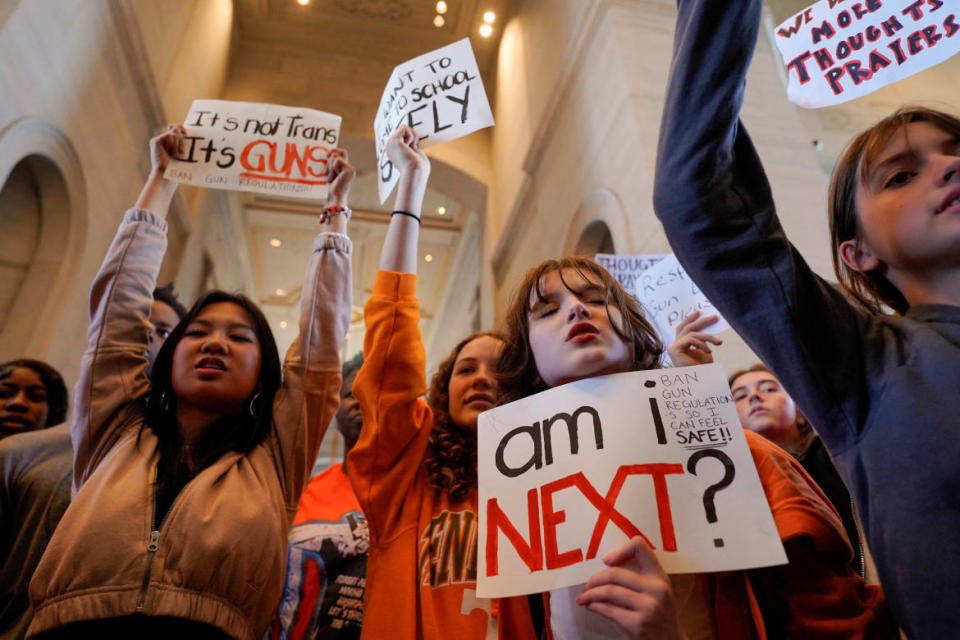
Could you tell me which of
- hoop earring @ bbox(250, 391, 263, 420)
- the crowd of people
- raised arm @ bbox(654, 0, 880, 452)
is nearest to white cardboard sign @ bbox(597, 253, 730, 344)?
the crowd of people

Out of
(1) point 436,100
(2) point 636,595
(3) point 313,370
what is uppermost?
(1) point 436,100

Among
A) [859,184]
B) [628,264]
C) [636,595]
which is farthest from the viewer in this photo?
[628,264]

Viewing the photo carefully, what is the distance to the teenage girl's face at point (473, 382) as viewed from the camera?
1602mm

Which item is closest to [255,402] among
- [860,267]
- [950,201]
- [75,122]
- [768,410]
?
[860,267]

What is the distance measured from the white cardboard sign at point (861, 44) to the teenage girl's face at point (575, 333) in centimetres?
104

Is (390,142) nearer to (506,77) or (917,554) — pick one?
(917,554)

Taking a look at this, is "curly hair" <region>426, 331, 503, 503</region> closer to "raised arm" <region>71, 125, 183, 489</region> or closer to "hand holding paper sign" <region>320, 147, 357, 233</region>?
"hand holding paper sign" <region>320, 147, 357, 233</region>

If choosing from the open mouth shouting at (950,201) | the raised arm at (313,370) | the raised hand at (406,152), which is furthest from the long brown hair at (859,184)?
the raised arm at (313,370)

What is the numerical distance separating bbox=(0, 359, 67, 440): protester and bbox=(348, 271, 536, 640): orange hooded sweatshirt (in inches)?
68.2

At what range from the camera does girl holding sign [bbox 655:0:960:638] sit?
701mm

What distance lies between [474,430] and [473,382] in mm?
153

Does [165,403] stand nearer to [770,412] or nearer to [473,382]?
[473,382]

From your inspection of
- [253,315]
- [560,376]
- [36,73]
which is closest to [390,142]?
[253,315]

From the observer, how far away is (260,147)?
7.30 ft
